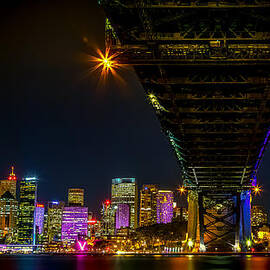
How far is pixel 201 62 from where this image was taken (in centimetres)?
2294

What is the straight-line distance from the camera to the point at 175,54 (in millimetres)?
22844

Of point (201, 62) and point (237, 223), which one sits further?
point (237, 223)

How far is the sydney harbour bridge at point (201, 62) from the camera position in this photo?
68.9 ft

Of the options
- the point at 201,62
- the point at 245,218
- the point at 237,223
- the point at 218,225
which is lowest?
the point at 218,225

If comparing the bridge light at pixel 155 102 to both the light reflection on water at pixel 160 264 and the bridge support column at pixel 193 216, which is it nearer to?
the light reflection on water at pixel 160 264

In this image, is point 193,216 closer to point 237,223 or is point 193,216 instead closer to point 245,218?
point 237,223

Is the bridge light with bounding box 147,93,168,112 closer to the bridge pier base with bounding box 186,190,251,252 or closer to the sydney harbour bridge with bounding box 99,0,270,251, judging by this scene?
the sydney harbour bridge with bounding box 99,0,270,251

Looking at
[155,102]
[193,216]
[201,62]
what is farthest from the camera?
[193,216]

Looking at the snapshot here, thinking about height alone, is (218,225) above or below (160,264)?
above

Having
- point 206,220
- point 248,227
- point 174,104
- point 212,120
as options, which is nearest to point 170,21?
point 174,104

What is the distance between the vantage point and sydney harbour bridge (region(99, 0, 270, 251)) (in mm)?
21000

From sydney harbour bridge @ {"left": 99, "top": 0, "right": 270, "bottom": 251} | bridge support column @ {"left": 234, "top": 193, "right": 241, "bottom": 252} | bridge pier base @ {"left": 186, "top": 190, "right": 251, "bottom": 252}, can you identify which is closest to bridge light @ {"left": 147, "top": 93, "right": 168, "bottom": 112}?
sydney harbour bridge @ {"left": 99, "top": 0, "right": 270, "bottom": 251}

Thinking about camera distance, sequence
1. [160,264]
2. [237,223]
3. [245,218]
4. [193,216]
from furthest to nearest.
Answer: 1. [193,216]
2. [237,223]
3. [245,218]
4. [160,264]

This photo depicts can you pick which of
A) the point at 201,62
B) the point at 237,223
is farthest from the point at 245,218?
the point at 201,62
